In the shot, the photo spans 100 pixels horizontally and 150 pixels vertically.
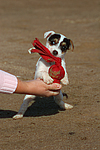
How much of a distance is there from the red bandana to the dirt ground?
0.72m

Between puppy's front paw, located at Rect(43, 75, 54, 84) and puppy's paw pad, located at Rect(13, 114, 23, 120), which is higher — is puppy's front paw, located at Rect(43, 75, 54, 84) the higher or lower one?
the higher one

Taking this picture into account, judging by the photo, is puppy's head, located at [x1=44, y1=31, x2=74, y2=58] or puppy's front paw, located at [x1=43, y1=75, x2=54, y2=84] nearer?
puppy's front paw, located at [x1=43, y1=75, x2=54, y2=84]

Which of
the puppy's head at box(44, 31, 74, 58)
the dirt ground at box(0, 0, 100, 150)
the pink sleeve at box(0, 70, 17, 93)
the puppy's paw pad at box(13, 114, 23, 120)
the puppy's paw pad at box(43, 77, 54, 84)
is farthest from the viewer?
the puppy's paw pad at box(13, 114, 23, 120)

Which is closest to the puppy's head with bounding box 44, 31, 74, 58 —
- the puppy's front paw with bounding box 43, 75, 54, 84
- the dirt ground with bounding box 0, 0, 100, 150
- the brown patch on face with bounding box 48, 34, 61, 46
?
the brown patch on face with bounding box 48, 34, 61, 46

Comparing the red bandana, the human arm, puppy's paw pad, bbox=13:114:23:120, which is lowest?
puppy's paw pad, bbox=13:114:23:120

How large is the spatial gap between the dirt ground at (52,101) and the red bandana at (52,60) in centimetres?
72

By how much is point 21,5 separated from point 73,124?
17.9m

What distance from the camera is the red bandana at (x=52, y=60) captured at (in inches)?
156

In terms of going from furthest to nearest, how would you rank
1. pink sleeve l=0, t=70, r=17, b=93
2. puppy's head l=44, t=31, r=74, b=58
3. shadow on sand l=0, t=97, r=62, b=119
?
1. shadow on sand l=0, t=97, r=62, b=119
2. puppy's head l=44, t=31, r=74, b=58
3. pink sleeve l=0, t=70, r=17, b=93

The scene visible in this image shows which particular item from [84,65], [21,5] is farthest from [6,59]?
[21,5]

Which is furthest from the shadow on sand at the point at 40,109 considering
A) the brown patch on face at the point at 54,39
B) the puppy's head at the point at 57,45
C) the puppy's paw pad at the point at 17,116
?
the brown patch on face at the point at 54,39

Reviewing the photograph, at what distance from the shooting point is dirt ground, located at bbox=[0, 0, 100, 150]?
12.0 feet

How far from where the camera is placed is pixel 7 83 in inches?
116

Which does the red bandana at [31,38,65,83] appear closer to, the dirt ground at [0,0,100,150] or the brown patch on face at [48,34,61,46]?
the brown patch on face at [48,34,61,46]
